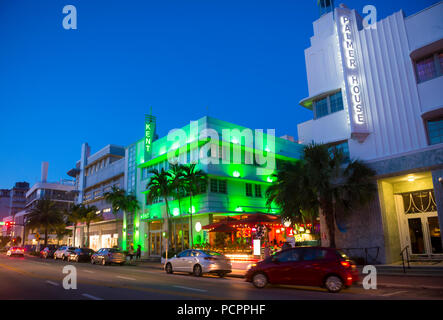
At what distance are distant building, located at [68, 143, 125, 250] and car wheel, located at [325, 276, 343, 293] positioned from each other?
40574 mm

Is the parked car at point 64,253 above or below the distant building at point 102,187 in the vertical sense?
below

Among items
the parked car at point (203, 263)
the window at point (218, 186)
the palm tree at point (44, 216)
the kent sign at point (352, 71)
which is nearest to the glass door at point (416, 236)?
the kent sign at point (352, 71)

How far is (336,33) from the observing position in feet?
75.7

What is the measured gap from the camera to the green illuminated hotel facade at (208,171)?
35.7 metres

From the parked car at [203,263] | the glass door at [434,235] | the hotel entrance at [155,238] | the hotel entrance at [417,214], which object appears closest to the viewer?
the parked car at [203,263]

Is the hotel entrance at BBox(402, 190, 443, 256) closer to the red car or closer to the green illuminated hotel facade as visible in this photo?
the red car

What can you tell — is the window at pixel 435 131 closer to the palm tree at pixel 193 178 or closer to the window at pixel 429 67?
the window at pixel 429 67

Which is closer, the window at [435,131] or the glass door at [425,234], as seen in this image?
the window at [435,131]

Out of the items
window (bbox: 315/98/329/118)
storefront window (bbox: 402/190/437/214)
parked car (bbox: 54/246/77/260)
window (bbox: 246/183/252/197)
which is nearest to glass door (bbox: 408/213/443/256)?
storefront window (bbox: 402/190/437/214)

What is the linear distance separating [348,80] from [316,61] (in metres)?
4.09

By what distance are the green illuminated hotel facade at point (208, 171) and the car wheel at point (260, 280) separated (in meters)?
20.8

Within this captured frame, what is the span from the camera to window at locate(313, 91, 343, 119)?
2319 cm
